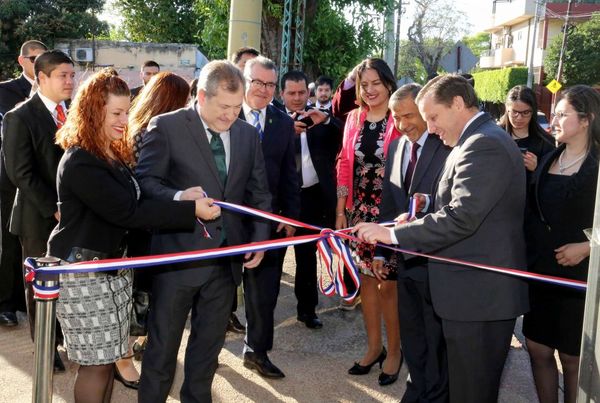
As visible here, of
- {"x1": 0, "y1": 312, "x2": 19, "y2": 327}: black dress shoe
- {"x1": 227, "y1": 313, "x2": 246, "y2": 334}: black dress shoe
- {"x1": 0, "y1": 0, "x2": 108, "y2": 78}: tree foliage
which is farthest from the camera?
{"x1": 0, "y1": 0, "x2": 108, "y2": 78}: tree foliage

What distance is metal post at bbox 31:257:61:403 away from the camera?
2.72 meters

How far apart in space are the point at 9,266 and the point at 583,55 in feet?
123

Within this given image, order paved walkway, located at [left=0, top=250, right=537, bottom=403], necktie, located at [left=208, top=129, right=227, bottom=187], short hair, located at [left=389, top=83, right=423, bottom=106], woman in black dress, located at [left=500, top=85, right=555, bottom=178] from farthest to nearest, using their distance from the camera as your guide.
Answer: woman in black dress, located at [left=500, top=85, right=555, bottom=178] < paved walkway, located at [left=0, top=250, right=537, bottom=403] < short hair, located at [left=389, top=83, right=423, bottom=106] < necktie, located at [left=208, top=129, right=227, bottom=187]

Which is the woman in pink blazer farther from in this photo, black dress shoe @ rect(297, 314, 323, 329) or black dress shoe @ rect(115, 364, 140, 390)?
black dress shoe @ rect(115, 364, 140, 390)

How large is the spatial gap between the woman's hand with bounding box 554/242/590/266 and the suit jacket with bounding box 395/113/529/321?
0.41 metres

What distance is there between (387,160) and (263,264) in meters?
1.20

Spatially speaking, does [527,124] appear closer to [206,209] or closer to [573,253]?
[573,253]

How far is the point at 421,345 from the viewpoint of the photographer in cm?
415

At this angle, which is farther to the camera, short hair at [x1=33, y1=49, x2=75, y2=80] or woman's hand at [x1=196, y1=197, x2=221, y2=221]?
short hair at [x1=33, y1=49, x2=75, y2=80]

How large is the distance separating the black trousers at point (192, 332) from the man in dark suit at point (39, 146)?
1.42 metres

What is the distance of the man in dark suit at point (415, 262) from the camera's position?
394 centimetres

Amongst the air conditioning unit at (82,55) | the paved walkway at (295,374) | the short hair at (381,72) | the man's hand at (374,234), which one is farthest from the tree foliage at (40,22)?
the man's hand at (374,234)

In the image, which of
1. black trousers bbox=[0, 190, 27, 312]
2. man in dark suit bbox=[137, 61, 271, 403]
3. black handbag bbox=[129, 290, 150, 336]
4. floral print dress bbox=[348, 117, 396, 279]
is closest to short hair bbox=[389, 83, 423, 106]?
floral print dress bbox=[348, 117, 396, 279]

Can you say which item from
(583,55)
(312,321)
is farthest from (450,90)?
(583,55)
